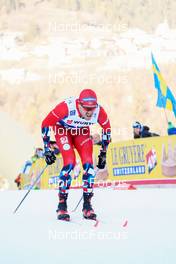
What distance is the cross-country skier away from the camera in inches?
233

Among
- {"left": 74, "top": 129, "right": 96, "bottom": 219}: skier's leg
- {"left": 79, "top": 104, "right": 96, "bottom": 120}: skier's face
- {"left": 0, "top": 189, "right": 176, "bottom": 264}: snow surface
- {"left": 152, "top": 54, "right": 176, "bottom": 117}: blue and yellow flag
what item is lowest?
{"left": 0, "top": 189, "right": 176, "bottom": 264}: snow surface

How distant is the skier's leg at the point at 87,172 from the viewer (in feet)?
19.3

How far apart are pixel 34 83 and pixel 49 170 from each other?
33779 mm

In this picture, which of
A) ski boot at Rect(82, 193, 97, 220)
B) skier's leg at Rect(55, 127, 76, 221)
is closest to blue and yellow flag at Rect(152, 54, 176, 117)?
skier's leg at Rect(55, 127, 76, 221)

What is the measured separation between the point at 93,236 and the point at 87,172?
1.60 metres

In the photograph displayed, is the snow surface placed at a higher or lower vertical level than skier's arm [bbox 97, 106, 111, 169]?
lower

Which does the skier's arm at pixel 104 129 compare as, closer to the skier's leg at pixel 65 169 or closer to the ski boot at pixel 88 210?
the skier's leg at pixel 65 169

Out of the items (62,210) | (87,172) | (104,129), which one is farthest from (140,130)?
(62,210)

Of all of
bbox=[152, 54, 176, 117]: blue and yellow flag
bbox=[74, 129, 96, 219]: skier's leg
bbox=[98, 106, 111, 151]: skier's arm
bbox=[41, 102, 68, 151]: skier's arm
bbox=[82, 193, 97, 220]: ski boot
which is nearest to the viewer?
bbox=[82, 193, 97, 220]: ski boot

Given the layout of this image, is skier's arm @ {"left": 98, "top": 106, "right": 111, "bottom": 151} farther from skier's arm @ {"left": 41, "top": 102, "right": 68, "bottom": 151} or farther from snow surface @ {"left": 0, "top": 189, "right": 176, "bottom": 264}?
snow surface @ {"left": 0, "top": 189, "right": 176, "bottom": 264}

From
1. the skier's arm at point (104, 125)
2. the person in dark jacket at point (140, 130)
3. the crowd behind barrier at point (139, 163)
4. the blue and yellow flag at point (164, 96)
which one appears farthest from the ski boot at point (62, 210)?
the blue and yellow flag at point (164, 96)

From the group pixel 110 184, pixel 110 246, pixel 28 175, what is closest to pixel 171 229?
pixel 110 246

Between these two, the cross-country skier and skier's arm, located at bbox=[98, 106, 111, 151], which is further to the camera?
skier's arm, located at bbox=[98, 106, 111, 151]

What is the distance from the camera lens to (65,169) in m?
6.11
